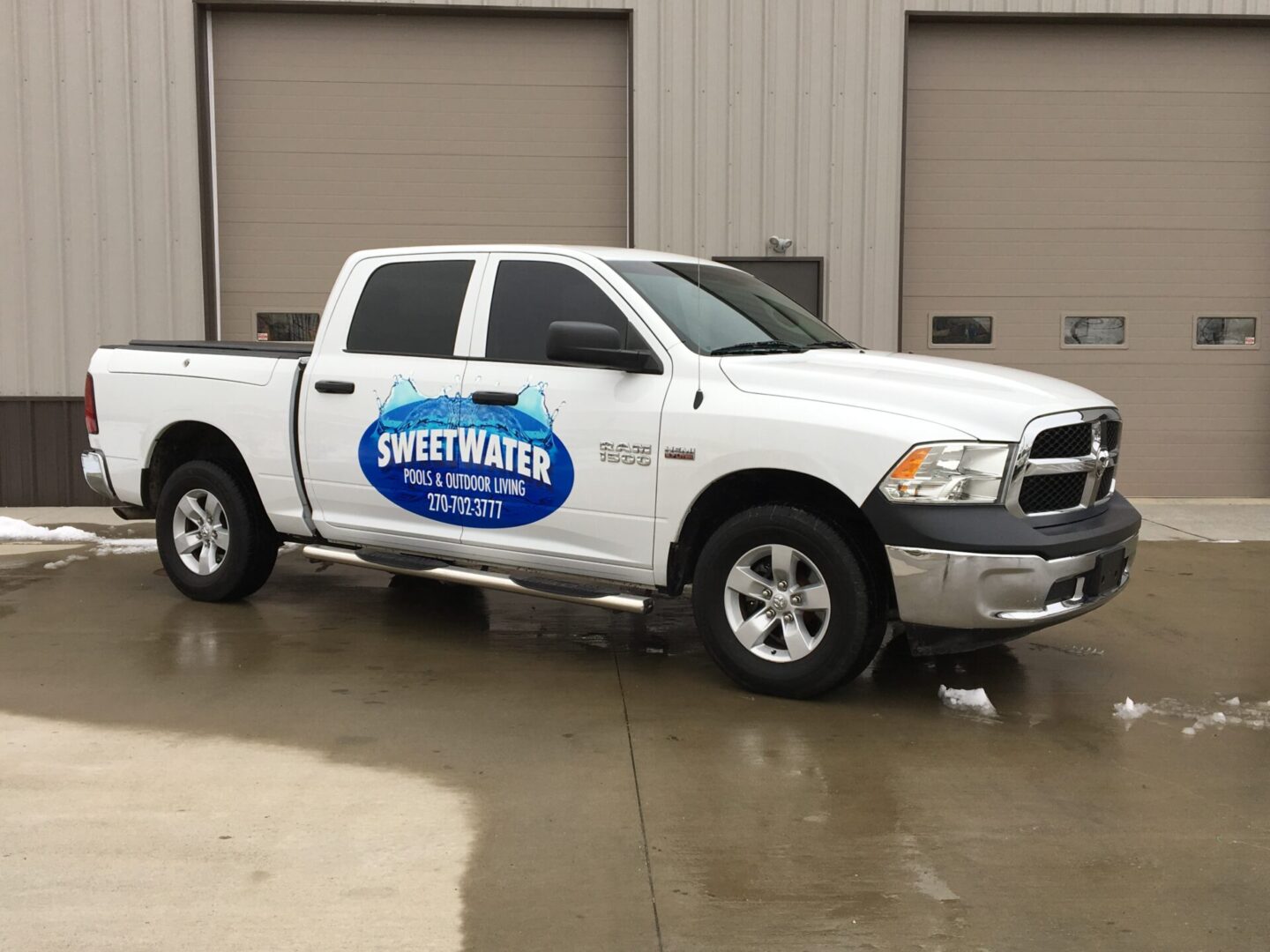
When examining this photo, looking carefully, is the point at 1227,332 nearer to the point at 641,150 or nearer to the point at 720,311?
the point at 641,150

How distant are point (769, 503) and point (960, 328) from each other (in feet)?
24.3

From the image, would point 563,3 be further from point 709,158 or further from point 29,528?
point 29,528

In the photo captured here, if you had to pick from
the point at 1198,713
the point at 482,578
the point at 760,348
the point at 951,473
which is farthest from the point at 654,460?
the point at 1198,713

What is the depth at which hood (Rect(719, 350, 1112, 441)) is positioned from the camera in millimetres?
5109

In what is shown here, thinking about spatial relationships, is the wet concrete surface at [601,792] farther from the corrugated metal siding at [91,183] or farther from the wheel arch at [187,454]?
the corrugated metal siding at [91,183]

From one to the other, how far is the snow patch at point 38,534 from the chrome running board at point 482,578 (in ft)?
12.8

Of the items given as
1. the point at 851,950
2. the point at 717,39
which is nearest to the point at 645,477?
the point at 851,950

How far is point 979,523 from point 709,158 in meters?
7.46

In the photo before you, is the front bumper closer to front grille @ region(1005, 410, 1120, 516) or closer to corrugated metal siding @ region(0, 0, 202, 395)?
front grille @ region(1005, 410, 1120, 516)

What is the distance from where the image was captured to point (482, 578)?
20.1ft

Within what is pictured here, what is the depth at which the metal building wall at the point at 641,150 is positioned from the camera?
37.8 ft

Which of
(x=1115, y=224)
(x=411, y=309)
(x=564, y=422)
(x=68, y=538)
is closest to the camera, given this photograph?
(x=564, y=422)

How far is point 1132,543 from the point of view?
18.7 ft

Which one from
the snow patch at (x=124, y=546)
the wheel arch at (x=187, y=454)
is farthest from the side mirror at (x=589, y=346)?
the snow patch at (x=124, y=546)
